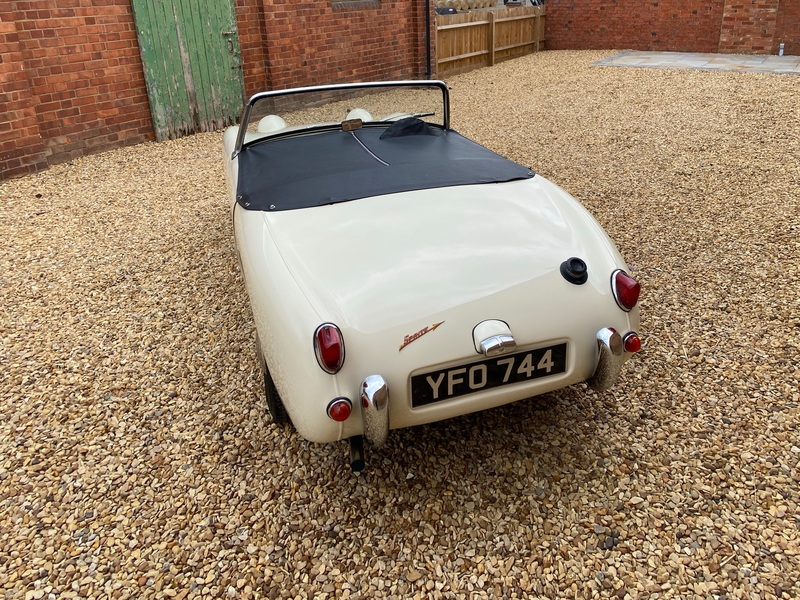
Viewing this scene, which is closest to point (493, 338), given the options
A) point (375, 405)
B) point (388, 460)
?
point (375, 405)

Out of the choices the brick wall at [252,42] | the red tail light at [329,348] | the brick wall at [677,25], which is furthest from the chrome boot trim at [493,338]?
the brick wall at [677,25]

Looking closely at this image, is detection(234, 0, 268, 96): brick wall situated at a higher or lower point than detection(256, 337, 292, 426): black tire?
higher

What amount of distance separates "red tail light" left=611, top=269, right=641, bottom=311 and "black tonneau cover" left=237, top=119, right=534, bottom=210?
815 mm

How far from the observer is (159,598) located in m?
1.86

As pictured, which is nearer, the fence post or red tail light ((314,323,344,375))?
red tail light ((314,323,344,375))

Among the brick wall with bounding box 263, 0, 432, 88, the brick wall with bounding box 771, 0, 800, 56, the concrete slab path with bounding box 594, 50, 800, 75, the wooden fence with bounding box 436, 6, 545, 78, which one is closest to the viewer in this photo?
the brick wall with bounding box 263, 0, 432, 88

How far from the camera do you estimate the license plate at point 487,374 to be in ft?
6.32

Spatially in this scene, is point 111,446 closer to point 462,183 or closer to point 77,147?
point 462,183

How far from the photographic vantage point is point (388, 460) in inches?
93.5

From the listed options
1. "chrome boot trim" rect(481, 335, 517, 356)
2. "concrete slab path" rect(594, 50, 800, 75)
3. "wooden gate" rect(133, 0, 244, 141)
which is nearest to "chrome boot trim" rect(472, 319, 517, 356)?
"chrome boot trim" rect(481, 335, 517, 356)

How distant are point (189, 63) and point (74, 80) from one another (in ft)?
5.11

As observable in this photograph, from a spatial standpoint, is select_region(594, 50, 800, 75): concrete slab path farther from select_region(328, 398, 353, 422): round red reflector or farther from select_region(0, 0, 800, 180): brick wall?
select_region(328, 398, 353, 422): round red reflector

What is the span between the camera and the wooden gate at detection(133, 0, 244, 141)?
24.3 feet

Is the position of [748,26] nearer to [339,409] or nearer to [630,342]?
[630,342]
